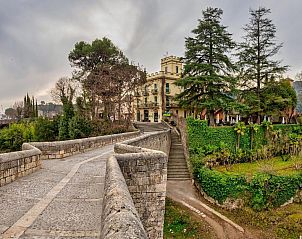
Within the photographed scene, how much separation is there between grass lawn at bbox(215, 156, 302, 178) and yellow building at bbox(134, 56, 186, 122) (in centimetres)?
2357

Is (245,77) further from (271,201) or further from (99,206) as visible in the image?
(99,206)

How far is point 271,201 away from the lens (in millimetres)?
17859

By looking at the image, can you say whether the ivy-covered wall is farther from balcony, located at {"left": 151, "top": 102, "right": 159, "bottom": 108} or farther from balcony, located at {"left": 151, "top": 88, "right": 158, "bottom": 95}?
balcony, located at {"left": 151, "top": 88, "right": 158, "bottom": 95}

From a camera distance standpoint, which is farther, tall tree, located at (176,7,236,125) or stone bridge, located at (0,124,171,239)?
tall tree, located at (176,7,236,125)

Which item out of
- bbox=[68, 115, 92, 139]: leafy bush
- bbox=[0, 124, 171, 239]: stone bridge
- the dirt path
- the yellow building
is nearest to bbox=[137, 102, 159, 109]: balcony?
the yellow building

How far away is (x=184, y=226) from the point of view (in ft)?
49.0

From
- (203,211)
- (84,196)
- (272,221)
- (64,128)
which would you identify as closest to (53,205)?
(84,196)

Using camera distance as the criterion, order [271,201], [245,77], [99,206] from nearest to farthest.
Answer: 1. [99,206]
2. [271,201]
3. [245,77]

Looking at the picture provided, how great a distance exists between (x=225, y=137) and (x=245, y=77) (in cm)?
721

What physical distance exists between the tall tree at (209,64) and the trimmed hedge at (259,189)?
9.91m

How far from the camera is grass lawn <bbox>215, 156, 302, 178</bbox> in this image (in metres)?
20.7

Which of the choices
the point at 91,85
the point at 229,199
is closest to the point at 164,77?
the point at 91,85

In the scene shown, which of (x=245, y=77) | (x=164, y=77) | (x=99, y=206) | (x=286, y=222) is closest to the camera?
(x=99, y=206)

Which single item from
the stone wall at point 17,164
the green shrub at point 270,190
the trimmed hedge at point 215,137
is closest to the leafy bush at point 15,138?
the trimmed hedge at point 215,137
